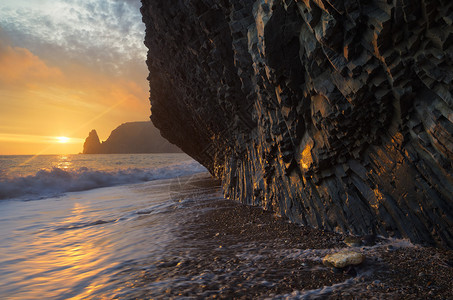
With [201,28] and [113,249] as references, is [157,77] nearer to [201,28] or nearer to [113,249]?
[201,28]

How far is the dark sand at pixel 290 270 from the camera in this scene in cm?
445

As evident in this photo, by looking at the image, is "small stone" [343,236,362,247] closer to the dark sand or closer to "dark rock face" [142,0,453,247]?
the dark sand

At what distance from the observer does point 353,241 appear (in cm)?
641

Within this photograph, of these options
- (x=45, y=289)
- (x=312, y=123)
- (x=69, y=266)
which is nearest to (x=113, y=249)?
(x=69, y=266)

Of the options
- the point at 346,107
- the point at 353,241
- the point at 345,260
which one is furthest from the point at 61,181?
the point at 345,260

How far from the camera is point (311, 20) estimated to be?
20.4 feet

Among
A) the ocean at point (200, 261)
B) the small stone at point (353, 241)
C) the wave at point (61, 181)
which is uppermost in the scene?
the wave at point (61, 181)

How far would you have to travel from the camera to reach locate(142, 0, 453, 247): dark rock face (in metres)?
4.86

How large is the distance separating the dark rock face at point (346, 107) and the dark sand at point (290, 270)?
81 centimetres

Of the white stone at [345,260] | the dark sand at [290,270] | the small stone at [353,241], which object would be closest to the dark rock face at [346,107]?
the small stone at [353,241]

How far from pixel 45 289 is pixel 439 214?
8.18 meters

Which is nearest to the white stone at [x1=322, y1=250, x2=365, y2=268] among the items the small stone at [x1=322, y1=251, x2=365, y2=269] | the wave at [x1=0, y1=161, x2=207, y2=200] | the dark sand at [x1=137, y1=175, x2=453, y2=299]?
the small stone at [x1=322, y1=251, x2=365, y2=269]

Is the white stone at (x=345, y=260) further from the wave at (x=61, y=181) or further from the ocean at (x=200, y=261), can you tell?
the wave at (x=61, y=181)

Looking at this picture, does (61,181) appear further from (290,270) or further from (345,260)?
(345,260)
